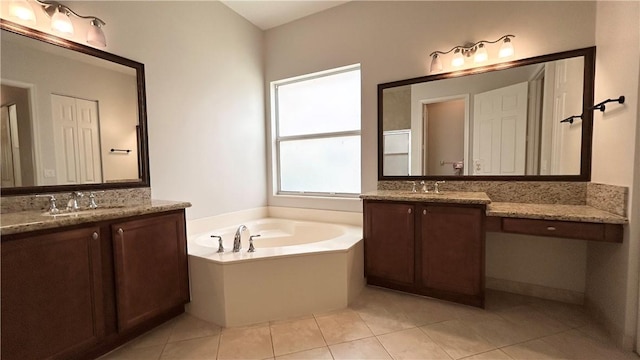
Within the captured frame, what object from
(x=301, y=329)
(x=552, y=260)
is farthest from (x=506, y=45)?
(x=301, y=329)

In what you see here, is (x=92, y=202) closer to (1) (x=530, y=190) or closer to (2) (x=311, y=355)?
(2) (x=311, y=355)

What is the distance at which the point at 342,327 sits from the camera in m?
1.78

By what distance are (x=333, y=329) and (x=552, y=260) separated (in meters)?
1.82

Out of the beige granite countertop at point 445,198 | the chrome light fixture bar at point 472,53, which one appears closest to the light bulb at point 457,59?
the chrome light fixture bar at point 472,53

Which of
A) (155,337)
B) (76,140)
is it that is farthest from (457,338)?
(76,140)

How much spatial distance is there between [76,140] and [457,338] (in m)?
2.78

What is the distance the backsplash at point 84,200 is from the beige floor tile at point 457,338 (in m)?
2.15

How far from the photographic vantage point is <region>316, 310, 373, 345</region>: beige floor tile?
66.0 inches

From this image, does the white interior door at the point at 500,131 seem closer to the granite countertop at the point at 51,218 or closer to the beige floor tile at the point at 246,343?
the beige floor tile at the point at 246,343

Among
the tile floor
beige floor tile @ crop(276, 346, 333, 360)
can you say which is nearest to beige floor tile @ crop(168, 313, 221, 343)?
the tile floor

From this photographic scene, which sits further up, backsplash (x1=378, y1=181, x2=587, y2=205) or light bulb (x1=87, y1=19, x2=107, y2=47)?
light bulb (x1=87, y1=19, x2=107, y2=47)

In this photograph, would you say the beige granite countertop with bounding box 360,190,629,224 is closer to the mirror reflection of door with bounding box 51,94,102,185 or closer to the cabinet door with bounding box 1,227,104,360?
the cabinet door with bounding box 1,227,104,360

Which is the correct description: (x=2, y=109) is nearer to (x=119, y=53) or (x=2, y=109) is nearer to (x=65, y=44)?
(x=65, y=44)

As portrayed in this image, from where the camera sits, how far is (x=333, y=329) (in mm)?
1762
